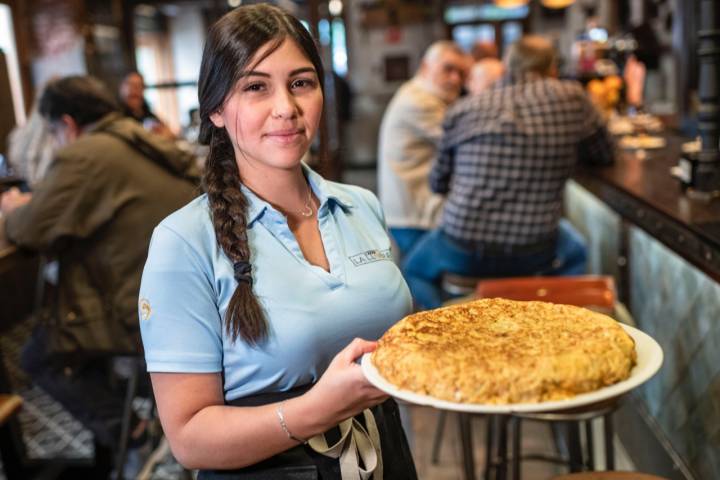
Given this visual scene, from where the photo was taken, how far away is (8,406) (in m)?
2.74

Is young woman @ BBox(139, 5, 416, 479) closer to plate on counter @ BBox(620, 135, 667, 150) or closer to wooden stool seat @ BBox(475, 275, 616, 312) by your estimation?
wooden stool seat @ BBox(475, 275, 616, 312)

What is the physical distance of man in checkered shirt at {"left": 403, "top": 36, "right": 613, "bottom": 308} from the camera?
3254 mm

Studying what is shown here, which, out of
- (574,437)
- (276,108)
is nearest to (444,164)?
(574,437)

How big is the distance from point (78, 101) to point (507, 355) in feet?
7.66

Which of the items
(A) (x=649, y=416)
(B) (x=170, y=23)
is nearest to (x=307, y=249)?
(A) (x=649, y=416)

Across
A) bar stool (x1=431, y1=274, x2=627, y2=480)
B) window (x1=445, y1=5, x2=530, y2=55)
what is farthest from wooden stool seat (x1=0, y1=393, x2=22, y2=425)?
window (x1=445, y1=5, x2=530, y2=55)

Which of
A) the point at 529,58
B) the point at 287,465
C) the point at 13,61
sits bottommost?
the point at 287,465

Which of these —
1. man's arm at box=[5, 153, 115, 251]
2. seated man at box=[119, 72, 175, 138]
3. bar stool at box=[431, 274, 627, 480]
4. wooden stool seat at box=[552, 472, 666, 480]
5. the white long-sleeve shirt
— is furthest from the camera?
seated man at box=[119, 72, 175, 138]

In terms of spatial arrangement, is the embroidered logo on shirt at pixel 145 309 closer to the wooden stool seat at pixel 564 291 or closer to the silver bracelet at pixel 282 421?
the silver bracelet at pixel 282 421

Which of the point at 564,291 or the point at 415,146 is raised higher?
the point at 415,146

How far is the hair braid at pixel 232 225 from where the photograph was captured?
1.26m

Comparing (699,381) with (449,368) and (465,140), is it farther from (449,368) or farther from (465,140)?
(449,368)

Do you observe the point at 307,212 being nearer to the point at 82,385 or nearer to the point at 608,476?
the point at 608,476

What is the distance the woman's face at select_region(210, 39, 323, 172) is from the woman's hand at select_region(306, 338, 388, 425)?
1.23 feet
